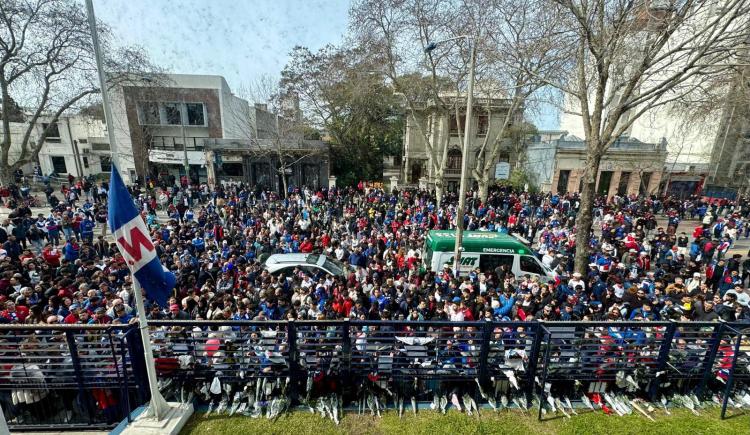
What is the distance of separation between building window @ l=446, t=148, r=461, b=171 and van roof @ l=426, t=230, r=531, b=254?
21.5m

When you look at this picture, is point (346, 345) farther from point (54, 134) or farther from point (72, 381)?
point (54, 134)

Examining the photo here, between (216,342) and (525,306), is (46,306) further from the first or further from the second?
(525,306)

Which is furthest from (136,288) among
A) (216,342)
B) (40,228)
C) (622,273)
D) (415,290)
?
(40,228)

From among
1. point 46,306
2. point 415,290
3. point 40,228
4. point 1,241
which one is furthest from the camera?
point 40,228

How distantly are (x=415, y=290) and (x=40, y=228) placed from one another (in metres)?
15.7

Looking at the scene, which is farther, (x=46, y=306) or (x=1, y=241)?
(x=1, y=241)

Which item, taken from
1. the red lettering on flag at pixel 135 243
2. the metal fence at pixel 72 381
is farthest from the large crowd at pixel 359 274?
the red lettering on flag at pixel 135 243

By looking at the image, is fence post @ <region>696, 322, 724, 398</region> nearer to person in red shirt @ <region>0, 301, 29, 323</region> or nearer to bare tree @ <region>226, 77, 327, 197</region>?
person in red shirt @ <region>0, 301, 29, 323</region>

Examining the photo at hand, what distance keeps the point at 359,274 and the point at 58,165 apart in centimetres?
4174

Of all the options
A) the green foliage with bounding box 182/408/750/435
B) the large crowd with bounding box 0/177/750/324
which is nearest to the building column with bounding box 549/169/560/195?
the large crowd with bounding box 0/177/750/324

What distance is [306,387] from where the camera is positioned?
5.20 metres

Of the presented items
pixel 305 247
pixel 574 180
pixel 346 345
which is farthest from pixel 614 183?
pixel 346 345

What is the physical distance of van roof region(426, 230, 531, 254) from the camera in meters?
10.6

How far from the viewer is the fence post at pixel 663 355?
509 centimetres
